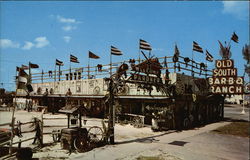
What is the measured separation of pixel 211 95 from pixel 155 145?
52.7 feet

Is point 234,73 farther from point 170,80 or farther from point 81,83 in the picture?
point 81,83

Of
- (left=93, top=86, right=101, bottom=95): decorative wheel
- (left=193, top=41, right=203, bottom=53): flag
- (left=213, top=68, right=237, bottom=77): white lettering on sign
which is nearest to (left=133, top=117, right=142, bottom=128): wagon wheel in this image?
(left=93, top=86, right=101, bottom=95): decorative wheel

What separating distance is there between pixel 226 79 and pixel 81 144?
791 inches

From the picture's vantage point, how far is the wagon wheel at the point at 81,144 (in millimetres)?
11348

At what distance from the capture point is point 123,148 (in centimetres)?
1210

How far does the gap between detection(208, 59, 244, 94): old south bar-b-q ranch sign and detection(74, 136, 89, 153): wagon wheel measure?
1920 cm

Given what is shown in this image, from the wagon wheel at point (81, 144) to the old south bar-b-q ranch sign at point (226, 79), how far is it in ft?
63.0

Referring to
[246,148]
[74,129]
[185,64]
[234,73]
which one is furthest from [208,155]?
[234,73]

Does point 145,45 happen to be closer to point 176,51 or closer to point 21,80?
point 176,51

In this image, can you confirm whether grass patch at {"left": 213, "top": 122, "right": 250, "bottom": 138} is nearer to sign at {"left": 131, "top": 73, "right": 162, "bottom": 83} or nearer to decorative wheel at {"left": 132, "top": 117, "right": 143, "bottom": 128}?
decorative wheel at {"left": 132, "top": 117, "right": 143, "bottom": 128}

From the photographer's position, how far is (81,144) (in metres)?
11.5

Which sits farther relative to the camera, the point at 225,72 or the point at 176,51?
the point at 225,72

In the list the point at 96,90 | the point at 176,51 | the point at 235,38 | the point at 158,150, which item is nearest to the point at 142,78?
the point at 158,150

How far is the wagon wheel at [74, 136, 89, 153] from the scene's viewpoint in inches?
447
